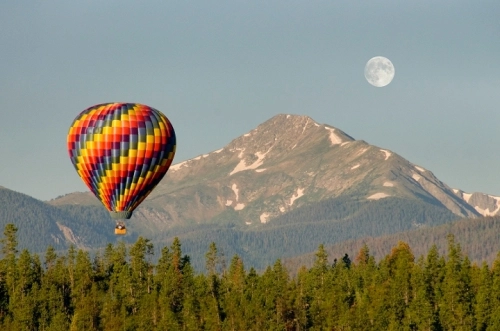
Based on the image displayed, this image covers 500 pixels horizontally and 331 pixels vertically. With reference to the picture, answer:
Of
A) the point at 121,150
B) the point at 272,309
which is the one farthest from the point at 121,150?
the point at 272,309

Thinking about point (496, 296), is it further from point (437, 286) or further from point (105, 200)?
point (105, 200)

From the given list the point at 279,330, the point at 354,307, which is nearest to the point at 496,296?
the point at 354,307

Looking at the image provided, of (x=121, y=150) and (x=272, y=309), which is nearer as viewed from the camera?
(x=121, y=150)

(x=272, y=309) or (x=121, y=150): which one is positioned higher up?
(x=121, y=150)

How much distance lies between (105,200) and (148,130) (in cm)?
1087

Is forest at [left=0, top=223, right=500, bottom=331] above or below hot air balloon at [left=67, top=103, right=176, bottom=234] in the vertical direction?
below

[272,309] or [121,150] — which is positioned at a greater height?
[121,150]

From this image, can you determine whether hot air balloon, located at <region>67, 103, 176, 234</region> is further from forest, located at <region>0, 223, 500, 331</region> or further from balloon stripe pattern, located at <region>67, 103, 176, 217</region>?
forest, located at <region>0, 223, 500, 331</region>

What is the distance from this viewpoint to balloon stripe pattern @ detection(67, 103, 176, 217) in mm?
169250

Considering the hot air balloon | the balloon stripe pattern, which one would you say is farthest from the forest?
the balloon stripe pattern

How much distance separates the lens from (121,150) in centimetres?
16975

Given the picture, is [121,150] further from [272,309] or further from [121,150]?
[272,309]

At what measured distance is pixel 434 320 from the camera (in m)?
186

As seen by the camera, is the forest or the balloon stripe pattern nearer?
the balloon stripe pattern
